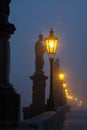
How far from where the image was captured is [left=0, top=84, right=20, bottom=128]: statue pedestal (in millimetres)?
10047

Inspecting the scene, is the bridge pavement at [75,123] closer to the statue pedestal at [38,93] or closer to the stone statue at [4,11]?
the statue pedestal at [38,93]

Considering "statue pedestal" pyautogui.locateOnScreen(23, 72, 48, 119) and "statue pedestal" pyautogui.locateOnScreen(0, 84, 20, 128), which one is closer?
"statue pedestal" pyautogui.locateOnScreen(0, 84, 20, 128)

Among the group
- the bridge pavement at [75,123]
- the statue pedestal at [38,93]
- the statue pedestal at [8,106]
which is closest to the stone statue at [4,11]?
the statue pedestal at [8,106]

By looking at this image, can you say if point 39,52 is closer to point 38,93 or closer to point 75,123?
point 38,93

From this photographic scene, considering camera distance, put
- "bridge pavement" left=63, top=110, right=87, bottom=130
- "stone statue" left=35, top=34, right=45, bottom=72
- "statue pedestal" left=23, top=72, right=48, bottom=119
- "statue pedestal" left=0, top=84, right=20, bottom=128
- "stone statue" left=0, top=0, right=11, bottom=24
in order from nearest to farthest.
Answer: "statue pedestal" left=0, top=84, right=20, bottom=128 → "stone statue" left=0, top=0, right=11, bottom=24 → "stone statue" left=35, top=34, right=45, bottom=72 → "statue pedestal" left=23, top=72, right=48, bottom=119 → "bridge pavement" left=63, top=110, right=87, bottom=130

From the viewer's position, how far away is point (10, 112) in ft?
33.3

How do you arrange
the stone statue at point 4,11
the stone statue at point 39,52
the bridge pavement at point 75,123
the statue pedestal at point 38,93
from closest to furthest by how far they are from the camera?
1. the stone statue at point 4,11
2. the stone statue at point 39,52
3. the statue pedestal at point 38,93
4. the bridge pavement at point 75,123

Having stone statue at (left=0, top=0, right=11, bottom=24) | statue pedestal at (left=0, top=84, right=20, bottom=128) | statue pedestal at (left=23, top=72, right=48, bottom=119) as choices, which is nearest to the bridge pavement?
statue pedestal at (left=23, top=72, right=48, bottom=119)

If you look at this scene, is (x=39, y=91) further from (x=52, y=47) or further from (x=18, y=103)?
(x=18, y=103)

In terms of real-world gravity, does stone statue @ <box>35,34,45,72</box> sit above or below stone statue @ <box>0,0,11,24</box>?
above

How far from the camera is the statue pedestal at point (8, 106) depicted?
33.0 ft

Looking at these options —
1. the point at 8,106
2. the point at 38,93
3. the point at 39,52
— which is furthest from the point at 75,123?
the point at 8,106

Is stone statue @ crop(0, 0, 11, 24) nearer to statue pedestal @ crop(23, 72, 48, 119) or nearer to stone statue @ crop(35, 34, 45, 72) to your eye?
stone statue @ crop(35, 34, 45, 72)

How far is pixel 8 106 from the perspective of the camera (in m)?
10.1
